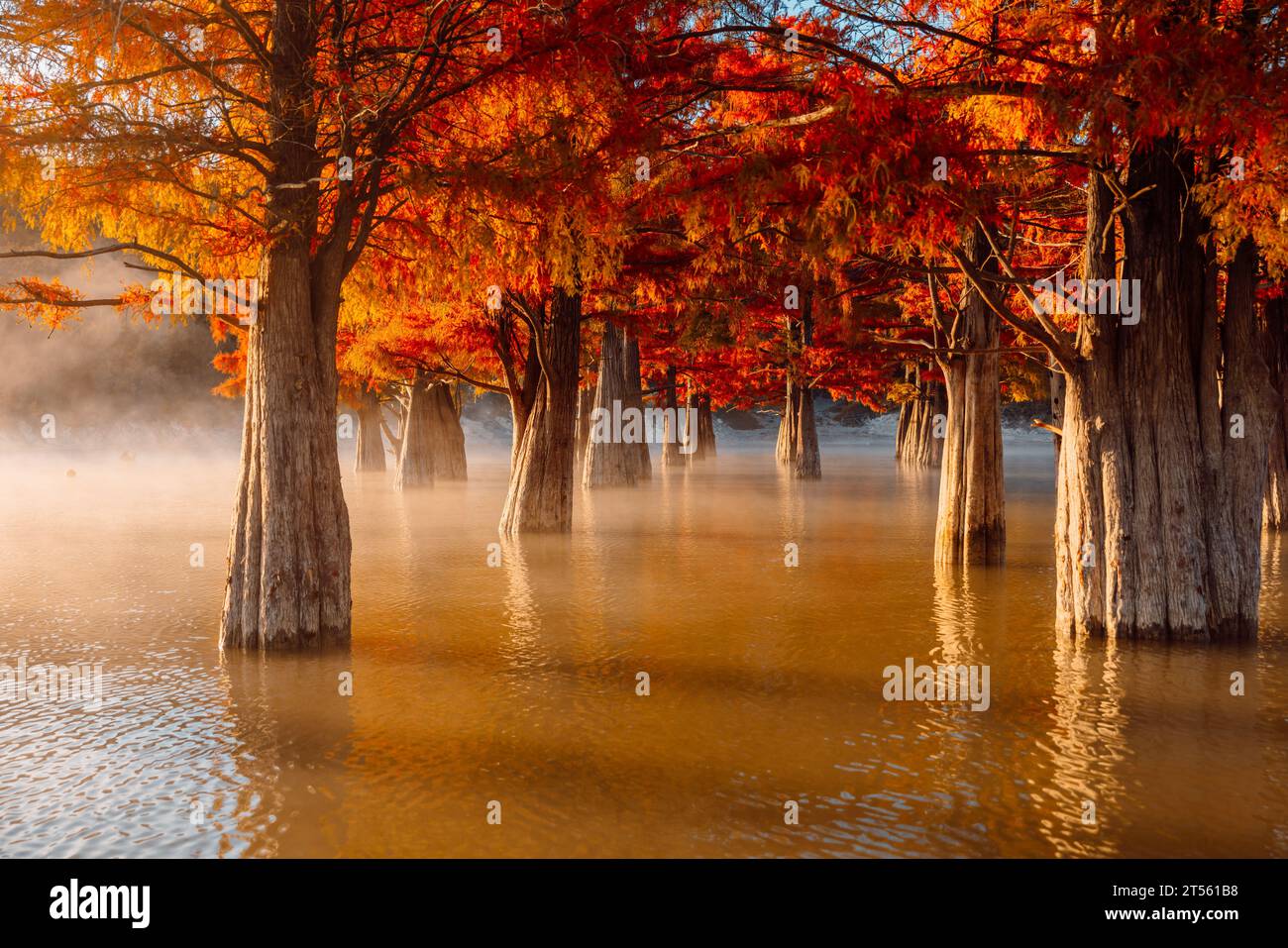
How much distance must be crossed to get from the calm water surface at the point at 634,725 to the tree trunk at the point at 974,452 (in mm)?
736

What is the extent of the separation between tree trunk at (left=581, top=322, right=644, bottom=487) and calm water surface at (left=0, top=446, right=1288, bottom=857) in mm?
17937

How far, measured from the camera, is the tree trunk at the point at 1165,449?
10.2 meters

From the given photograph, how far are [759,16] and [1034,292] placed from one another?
402cm

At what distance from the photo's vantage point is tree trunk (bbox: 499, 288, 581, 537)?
63.8 feet

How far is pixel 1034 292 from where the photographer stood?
33.4 feet

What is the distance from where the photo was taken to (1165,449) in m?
10.2

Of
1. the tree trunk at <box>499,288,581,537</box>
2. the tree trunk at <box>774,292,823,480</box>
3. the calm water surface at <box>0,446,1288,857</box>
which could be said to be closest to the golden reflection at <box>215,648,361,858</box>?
the calm water surface at <box>0,446,1288,857</box>
